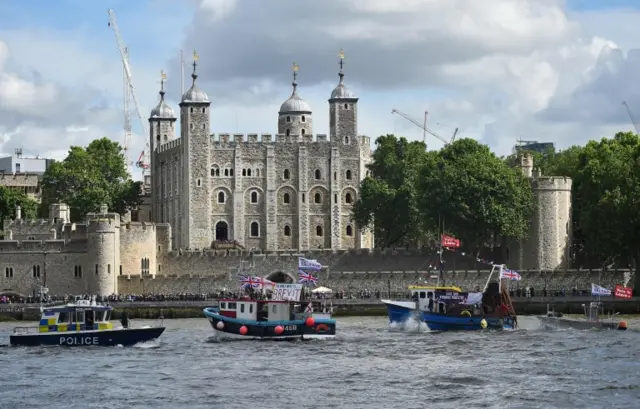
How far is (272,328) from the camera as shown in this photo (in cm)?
8125

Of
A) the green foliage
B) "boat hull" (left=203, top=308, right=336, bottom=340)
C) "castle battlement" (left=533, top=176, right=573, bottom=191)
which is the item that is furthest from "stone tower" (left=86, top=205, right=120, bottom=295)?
"boat hull" (left=203, top=308, right=336, bottom=340)

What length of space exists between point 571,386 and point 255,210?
7341 centimetres

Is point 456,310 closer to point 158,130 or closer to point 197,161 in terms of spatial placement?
point 197,161

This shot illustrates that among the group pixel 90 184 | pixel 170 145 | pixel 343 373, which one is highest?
pixel 170 145

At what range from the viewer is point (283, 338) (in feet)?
267

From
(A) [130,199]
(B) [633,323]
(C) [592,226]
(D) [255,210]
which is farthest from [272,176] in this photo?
(B) [633,323]

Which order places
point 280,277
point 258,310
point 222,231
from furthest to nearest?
point 222,231
point 280,277
point 258,310

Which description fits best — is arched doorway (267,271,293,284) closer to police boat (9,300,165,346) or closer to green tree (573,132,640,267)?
green tree (573,132,640,267)

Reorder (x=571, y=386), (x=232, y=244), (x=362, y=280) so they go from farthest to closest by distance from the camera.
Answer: (x=232, y=244) < (x=362, y=280) < (x=571, y=386)

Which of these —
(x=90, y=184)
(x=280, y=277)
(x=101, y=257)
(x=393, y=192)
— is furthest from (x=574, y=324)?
(x=90, y=184)

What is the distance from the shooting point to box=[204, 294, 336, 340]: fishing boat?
80938 millimetres

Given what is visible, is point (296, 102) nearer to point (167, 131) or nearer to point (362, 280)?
point (167, 131)

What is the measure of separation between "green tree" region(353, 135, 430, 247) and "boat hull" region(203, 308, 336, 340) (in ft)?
137

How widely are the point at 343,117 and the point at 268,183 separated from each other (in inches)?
311
